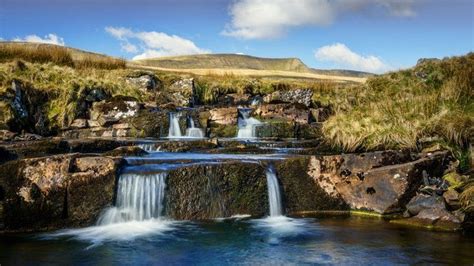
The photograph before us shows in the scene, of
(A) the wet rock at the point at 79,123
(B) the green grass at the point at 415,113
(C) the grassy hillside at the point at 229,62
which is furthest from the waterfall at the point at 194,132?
(C) the grassy hillside at the point at 229,62

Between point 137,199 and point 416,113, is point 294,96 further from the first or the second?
point 137,199

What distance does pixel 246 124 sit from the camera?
58.6 feet

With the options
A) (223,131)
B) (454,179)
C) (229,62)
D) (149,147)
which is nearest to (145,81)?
(223,131)

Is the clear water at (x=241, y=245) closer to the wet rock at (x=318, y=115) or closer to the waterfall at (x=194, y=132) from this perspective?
the waterfall at (x=194, y=132)

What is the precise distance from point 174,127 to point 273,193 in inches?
305

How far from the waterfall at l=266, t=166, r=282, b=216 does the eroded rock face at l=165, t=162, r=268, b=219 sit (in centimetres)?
12

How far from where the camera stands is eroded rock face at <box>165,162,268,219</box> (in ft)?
31.6

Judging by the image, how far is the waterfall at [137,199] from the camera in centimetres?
921

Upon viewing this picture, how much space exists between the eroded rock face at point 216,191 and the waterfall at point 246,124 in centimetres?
692

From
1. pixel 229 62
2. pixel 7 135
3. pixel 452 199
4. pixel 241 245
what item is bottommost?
pixel 241 245

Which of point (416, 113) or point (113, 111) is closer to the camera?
point (416, 113)

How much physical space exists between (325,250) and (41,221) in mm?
5214

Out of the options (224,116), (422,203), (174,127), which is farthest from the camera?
(224,116)

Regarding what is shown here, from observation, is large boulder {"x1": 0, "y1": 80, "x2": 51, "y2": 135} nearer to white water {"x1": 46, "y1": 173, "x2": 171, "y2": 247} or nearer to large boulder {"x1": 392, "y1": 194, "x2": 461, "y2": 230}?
white water {"x1": 46, "y1": 173, "x2": 171, "y2": 247}
